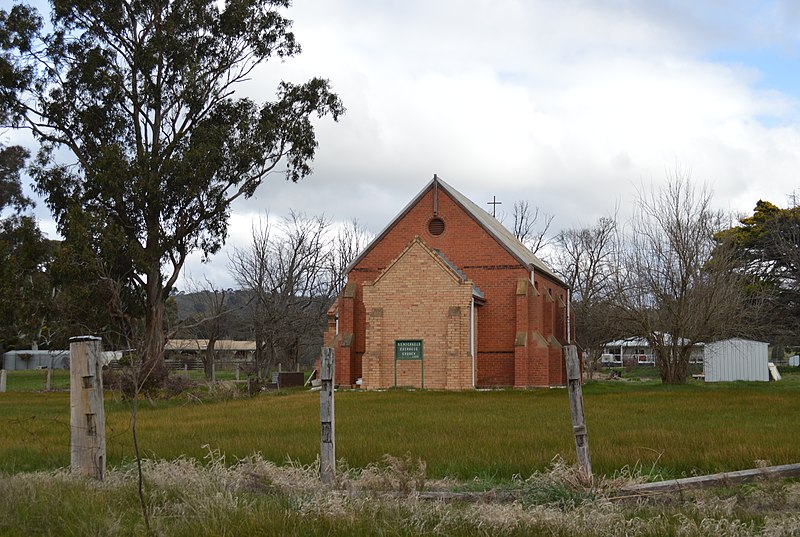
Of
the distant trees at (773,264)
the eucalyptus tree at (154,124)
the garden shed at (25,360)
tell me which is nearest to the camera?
the eucalyptus tree at (154,124)

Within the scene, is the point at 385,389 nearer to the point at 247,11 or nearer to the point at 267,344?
→ the point at 247,11

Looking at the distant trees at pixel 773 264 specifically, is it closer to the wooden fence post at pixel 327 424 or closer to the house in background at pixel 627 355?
the house in background at pixel 627 355

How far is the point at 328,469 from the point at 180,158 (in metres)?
28.3

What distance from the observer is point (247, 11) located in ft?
128

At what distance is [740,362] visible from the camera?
49188 millimetres

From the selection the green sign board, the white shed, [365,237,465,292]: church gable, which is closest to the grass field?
the green sign board

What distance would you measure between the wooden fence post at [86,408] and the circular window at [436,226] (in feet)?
99.7

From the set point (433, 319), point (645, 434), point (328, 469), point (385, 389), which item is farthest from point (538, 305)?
point (328, 469)

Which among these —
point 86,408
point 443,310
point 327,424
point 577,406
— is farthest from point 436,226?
point 577,406

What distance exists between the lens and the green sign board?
35812 mm

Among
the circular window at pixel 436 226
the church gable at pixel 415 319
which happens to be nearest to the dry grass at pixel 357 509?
the church gable at pixel 415 319

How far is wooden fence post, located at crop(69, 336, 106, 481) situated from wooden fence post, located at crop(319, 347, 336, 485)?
9.31 feet

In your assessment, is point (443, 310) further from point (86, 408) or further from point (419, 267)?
point (86, 408)

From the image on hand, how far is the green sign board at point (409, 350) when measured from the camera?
3581cm
